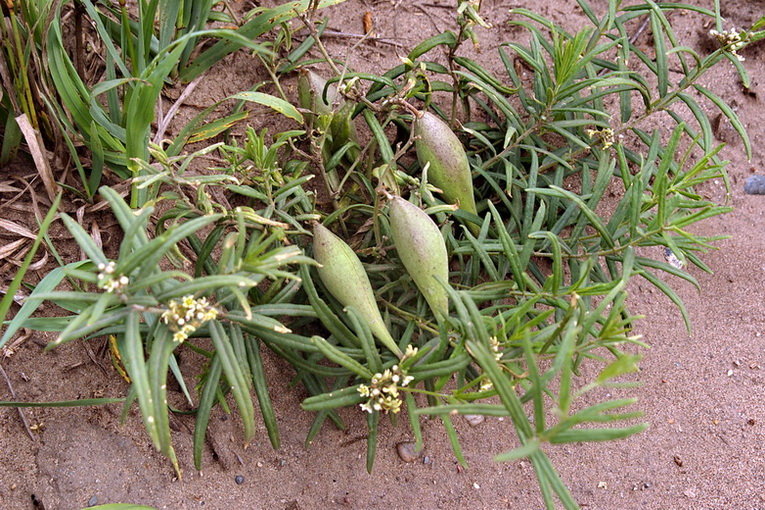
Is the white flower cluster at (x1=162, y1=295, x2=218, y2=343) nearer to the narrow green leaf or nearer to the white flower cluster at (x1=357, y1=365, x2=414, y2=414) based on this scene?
the white flower cluster at (x1=357, y1=365, x2=414, y2=414)

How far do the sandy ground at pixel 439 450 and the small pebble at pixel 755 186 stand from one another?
298 millimetres

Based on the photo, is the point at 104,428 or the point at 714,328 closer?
the point at 104,428

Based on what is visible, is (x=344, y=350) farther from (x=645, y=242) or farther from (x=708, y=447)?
(x=708, y=447)

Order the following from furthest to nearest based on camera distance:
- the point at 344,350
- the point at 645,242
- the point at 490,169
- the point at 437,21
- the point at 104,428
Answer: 1. the point at 437,21
2. the point at 490,169
3. the point at 104,428
4. the point at 645,242
5. the point at 344,350

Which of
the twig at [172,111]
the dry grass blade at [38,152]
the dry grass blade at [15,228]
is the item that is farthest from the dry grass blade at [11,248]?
the twig at [172,111]

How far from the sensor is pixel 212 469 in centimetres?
179

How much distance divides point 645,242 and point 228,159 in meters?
1.06

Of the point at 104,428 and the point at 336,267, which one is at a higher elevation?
the point at 336,267

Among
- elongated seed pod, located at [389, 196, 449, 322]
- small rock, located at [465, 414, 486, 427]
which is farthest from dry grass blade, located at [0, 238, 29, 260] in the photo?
small rock, located at [465, 414, 486, 427]

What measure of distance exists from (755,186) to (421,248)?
1.57 m

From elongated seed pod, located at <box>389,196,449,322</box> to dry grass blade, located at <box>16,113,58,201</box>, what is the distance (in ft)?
3.17

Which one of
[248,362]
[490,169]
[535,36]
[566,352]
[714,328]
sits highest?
[535,36]

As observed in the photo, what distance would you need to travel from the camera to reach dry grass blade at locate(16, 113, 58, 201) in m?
1.72

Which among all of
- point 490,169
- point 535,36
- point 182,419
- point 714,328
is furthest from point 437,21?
point 182,419
